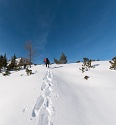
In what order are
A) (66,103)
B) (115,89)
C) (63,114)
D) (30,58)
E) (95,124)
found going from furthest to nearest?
1. (30,58)
2. (115,89)
3. (66,103)
4. (63,114)
5. (95,124)

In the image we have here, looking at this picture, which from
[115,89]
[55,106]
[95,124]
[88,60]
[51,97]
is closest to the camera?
[95,124]

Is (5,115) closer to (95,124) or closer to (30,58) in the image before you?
(95,124)

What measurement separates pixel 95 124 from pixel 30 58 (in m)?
23.5

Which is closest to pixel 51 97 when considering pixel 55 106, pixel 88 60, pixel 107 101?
pixel 55 106

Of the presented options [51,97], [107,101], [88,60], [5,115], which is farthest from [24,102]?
[88,60]

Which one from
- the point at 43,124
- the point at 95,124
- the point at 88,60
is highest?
the point at 88,60

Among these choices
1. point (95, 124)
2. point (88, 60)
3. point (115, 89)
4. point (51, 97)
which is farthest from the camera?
point (88, 60)

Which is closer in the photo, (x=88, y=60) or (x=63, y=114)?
(x=63, y=114)

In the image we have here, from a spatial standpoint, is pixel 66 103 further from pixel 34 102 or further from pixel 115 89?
pixel 115 89

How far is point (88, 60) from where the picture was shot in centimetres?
1433

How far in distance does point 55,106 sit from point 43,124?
116 cm

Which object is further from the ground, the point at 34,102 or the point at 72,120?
the point at 34,102

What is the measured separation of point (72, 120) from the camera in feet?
11.8

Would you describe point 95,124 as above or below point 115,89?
below
